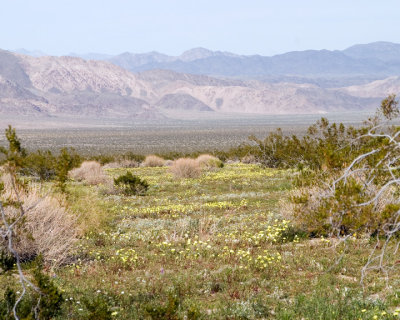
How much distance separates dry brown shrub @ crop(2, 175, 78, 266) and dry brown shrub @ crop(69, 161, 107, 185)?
1235 cm

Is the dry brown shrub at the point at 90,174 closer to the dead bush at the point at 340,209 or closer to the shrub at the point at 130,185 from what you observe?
the shrub at the point at 130,185

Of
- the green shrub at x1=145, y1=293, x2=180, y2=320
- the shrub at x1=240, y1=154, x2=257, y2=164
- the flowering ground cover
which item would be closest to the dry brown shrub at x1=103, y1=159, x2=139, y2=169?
the shrub at x1=240, y1=154, x2=257, y2=164

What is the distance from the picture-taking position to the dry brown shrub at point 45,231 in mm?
9109

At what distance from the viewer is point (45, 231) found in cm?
957

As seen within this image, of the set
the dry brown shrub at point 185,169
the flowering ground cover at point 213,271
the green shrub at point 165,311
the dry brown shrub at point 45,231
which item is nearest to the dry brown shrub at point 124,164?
the dry brown shrub at point 185,169

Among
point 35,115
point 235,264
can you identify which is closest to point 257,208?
point 235,264

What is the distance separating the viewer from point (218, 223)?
1228 cm

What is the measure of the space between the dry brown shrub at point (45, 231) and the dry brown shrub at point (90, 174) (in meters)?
12.3

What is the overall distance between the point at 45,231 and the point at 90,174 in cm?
1429

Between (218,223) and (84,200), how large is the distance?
137 inches

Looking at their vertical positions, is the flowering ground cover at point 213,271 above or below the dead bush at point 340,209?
below

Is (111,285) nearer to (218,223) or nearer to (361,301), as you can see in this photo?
(361,301)

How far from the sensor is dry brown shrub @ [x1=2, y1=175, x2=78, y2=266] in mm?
9109

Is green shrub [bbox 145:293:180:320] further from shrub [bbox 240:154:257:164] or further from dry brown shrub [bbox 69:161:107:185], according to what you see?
shrub [bbox 240:154:257:164]
